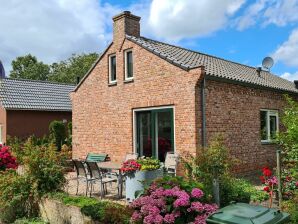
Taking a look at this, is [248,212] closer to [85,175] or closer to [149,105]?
[85,175]

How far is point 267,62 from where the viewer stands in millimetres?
21594

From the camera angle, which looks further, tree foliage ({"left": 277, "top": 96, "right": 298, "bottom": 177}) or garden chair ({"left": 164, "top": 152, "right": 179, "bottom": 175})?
garden chair ({"left": 164, "top": 152, "right": 179, "bottom": 175})

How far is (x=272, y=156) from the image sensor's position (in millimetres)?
15305

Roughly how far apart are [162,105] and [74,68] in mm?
46652

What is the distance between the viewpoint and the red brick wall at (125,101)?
1205 centimetres

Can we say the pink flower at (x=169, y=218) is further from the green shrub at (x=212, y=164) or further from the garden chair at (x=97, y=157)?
the garden chair at (x=97, y=157)

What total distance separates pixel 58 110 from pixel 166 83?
51.1 ft

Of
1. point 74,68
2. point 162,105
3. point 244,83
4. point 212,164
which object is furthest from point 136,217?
point 74,68

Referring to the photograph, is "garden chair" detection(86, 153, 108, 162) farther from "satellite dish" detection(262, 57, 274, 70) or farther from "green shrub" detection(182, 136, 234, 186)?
"satellite dish" detection(262, 57, 274, 70)

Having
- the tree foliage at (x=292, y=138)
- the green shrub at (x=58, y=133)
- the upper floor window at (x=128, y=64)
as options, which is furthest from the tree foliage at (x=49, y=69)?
the tree foliage at (x=292, y=138)

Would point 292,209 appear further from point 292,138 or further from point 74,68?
point 74,68

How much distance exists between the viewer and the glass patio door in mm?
12898

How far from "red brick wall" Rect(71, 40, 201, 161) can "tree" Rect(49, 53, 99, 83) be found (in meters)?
38.2

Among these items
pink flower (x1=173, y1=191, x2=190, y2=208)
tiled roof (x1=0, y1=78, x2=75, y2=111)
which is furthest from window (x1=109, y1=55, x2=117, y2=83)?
tiled roof (x1=0, y1=78, x2=75, y2=111)
